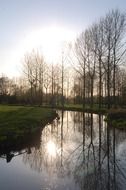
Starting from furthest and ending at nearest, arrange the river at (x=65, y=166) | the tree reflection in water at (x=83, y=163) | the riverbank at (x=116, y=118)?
1. the riverbank at (x=116, y=118)
2. the tree reflection in water at (x=83, y=163)
3. the river at (x=65, y=166)

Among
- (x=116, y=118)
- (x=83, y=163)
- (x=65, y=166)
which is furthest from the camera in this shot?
(x=116, y=118)

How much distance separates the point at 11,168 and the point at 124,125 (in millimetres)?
14902

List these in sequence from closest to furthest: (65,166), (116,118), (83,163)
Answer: (65,166) → (83,163) → (116,118)

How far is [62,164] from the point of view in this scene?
12117 mm

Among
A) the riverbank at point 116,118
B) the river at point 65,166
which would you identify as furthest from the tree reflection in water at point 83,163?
the riverbank at point 116,118

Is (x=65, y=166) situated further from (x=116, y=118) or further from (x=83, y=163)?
(x=116, y=118)

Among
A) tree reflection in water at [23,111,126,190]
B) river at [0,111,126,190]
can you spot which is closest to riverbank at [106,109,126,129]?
tree reflection in water at [23,111,126,190]

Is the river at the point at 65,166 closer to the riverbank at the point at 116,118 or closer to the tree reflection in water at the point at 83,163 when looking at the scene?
the tree reflection in water at the point at 83,163

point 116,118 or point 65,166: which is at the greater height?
point 116,118

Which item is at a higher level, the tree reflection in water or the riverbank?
the riverbank

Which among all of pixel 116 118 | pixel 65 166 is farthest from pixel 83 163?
pixel 116 118

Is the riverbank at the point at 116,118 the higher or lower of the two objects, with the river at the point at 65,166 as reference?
higher

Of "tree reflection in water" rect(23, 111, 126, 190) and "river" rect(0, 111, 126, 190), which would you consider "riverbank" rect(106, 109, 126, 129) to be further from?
"river" rect(0, 111, 126, 190)

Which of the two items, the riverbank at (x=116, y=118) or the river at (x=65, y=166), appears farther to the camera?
the riverbank at (x=116, y=118)
